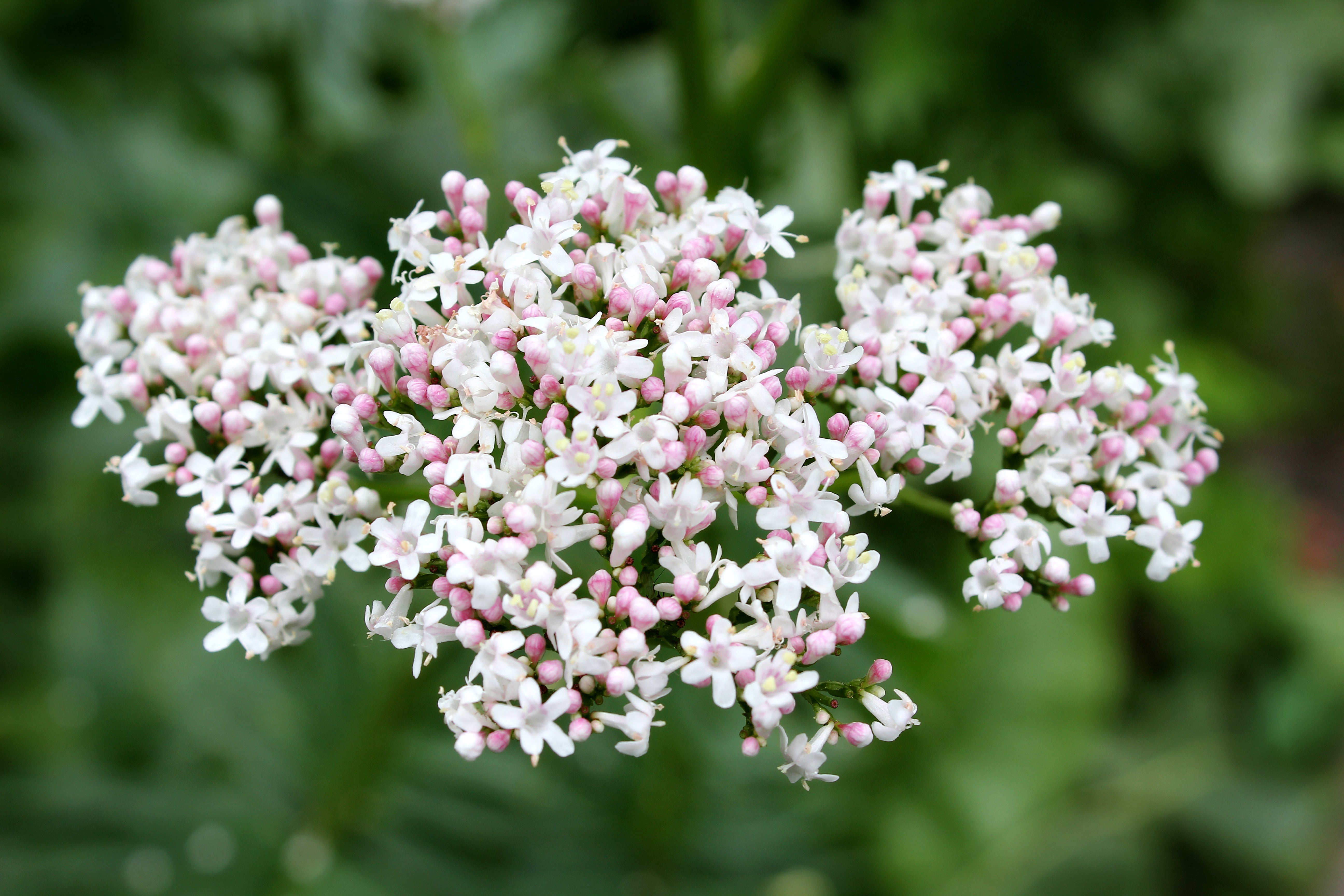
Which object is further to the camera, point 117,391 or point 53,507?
point 53,507

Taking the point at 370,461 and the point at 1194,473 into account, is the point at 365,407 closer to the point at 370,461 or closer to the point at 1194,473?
the point at 370,461

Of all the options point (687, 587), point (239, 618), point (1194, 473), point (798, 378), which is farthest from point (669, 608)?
point (1194, 473)

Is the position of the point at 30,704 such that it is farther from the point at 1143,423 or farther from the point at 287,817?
the point at 1143,423

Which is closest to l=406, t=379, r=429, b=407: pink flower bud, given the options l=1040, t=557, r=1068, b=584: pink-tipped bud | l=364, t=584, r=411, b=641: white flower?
l=364, t=584, r=411, b=641: white flower

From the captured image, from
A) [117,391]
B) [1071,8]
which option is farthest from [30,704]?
[1071,8]

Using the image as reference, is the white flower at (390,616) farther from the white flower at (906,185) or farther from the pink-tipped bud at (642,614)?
the white flower at (906,185)

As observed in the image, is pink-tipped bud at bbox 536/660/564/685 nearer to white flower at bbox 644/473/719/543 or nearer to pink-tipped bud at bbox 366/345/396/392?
white flower at bbox 644/473/719/543

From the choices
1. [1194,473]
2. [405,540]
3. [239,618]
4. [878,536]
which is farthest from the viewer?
[878,536]
